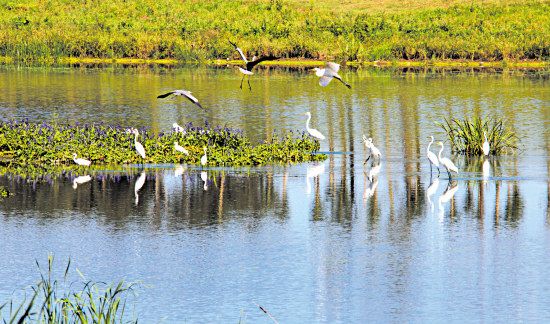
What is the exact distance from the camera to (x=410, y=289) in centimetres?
1253

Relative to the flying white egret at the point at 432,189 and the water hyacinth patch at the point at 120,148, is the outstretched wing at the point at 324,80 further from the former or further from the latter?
the water hyacinth patch at the point at 120,148

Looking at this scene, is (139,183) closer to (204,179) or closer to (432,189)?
(204,179)

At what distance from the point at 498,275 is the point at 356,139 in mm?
14541

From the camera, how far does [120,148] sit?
73.7 ft

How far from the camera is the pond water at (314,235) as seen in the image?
12039mm

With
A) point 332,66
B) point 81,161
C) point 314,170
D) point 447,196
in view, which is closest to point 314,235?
point 332,66

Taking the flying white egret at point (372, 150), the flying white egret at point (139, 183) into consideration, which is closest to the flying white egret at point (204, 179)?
the flying white egret at point (139, 183)

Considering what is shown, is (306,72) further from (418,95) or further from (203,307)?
(203,307)

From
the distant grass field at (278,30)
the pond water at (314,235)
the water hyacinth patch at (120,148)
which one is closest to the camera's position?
the pond water at (314,235)

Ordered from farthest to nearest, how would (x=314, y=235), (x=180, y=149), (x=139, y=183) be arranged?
(x=180, y=149) → (x=139, y=183) → (x=314, y=235)

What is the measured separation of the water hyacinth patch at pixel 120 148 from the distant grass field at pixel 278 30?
36830mm

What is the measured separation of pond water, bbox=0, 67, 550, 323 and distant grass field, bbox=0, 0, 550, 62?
3165 cm

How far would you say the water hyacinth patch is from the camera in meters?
21.9

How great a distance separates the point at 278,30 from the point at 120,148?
43192 mm
